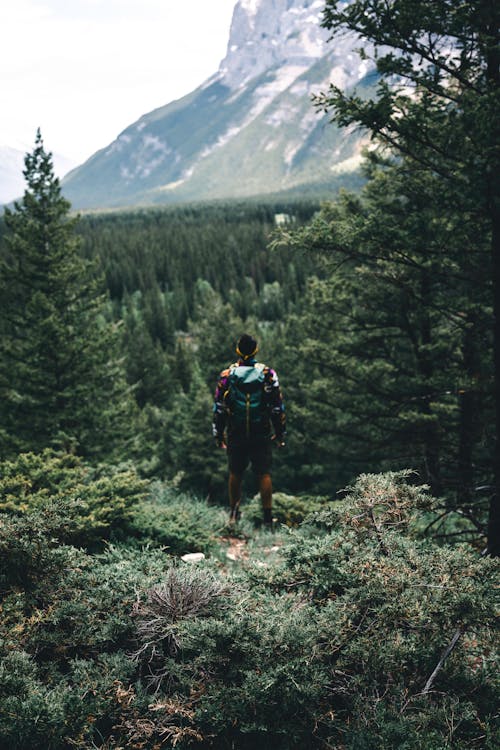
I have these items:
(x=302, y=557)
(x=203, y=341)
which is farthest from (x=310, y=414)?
(x=302, y=557)

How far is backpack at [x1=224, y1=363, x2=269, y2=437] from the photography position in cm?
588

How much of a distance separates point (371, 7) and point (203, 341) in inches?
799

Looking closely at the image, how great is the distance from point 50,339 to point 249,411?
324 inches

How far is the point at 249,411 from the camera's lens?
19.4 ft

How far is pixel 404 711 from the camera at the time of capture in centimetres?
262

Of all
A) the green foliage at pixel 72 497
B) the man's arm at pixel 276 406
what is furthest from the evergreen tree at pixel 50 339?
the man's arm at pixel 276 406

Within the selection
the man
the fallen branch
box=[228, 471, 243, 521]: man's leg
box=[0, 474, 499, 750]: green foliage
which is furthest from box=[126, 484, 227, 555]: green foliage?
the fallen branch

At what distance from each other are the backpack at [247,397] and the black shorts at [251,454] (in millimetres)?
200

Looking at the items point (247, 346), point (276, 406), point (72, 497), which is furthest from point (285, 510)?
point (72, 497)

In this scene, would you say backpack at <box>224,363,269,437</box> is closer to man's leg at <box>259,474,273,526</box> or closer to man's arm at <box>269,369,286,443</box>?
man's arm at <box>269,369,286,443</box>

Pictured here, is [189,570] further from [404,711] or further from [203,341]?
[203,341]

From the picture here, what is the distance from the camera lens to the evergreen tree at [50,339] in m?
12.5

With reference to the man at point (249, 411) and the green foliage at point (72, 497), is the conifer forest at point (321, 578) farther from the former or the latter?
the man at point (249, 411)

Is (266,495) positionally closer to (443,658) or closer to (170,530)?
(170,530)
